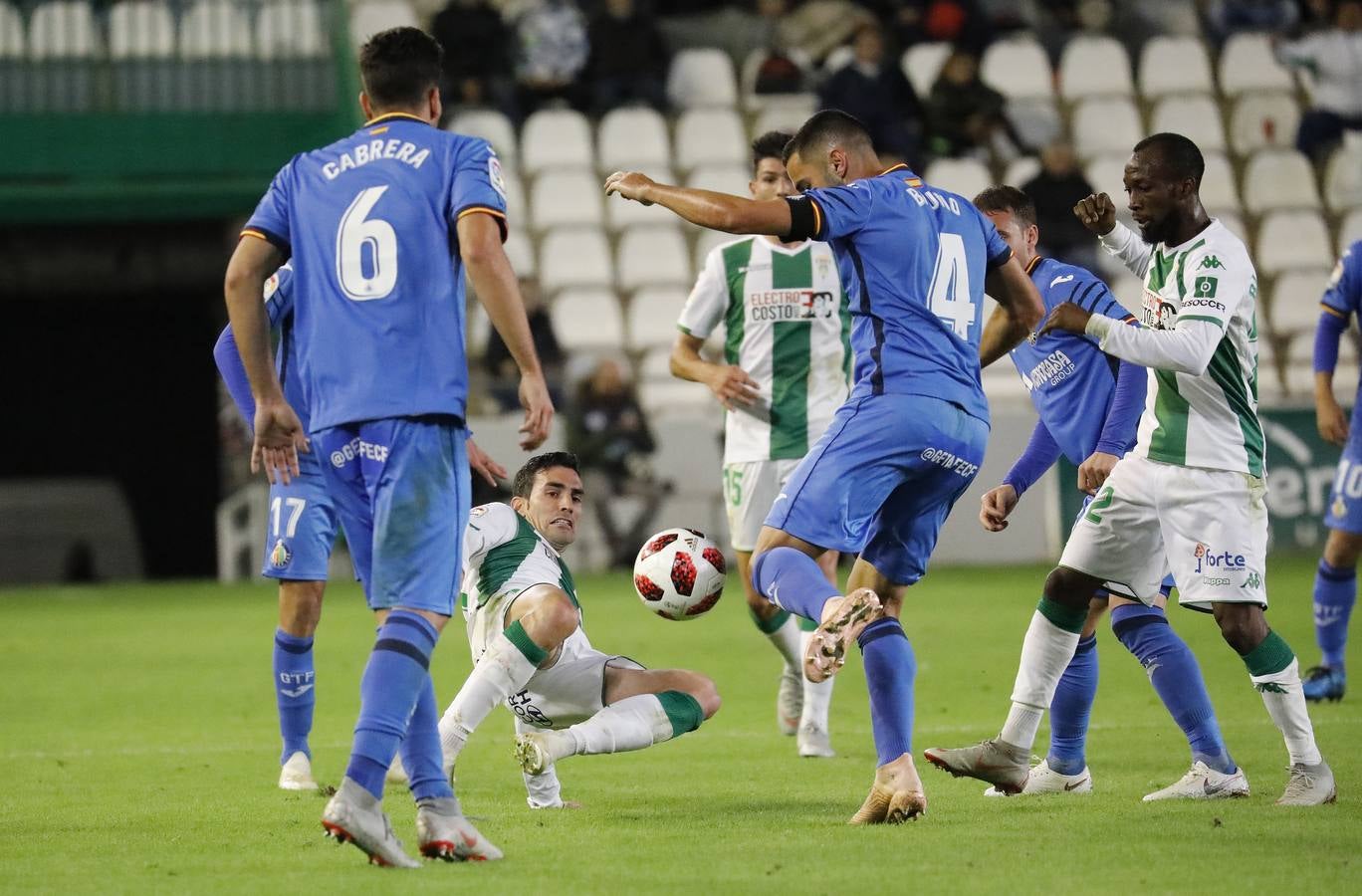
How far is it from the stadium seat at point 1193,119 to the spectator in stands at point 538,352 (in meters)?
7.88

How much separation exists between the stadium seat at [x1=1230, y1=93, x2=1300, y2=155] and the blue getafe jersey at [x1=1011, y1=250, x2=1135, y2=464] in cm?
1566

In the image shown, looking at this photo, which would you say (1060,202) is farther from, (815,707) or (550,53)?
(815,707)

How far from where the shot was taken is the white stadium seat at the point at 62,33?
17.3m

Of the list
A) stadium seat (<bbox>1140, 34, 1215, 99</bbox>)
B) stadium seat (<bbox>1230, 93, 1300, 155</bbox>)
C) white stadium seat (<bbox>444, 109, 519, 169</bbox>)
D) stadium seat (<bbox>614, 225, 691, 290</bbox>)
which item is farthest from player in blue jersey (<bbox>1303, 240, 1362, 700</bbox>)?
stadium seat (<bbox>1140, 34, 1215, 99</bbox>)

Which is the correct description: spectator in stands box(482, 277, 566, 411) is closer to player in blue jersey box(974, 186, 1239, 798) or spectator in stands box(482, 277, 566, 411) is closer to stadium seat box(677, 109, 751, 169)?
stadium seat box(677, 109, 751, 169)

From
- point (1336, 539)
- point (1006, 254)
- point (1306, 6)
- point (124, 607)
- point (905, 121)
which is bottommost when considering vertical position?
point (124, 607)

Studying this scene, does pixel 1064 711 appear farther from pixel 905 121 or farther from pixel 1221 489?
pixel 905 121

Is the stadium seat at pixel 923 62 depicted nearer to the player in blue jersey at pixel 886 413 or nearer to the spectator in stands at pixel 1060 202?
the spectator in stands at pixel 1060 202

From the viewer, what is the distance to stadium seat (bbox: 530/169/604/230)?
19906 millimetres

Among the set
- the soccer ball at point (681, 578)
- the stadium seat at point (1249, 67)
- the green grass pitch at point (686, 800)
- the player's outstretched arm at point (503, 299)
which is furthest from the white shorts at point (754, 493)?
the stadium seat at point (1249, 67)

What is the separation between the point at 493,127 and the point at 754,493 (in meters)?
12.3

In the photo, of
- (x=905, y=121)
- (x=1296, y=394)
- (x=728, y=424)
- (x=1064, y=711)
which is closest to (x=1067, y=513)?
(x=1296, y=394)

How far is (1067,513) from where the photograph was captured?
17219mm

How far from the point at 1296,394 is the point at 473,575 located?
13066mm
